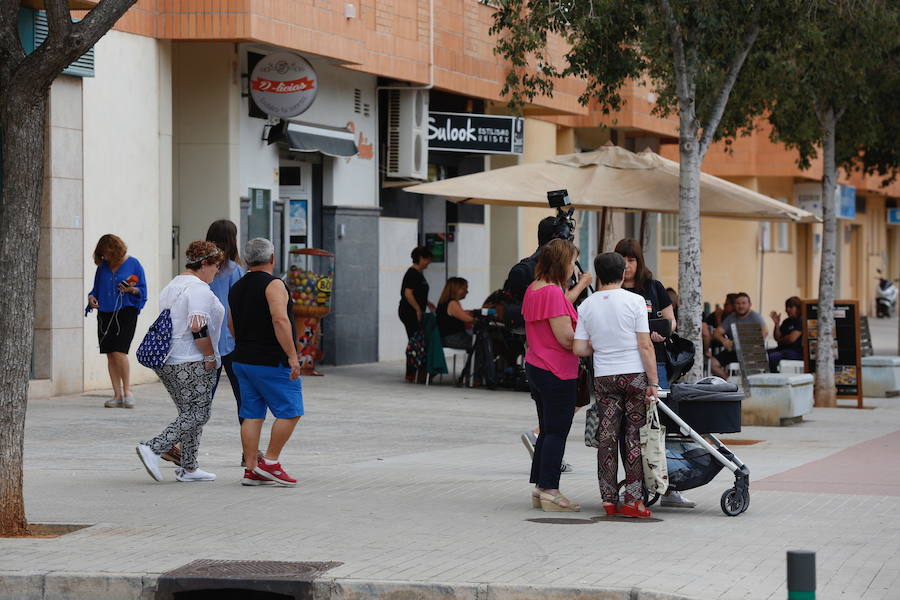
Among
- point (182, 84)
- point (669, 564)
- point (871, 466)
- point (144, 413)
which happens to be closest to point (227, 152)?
point (182, 84)

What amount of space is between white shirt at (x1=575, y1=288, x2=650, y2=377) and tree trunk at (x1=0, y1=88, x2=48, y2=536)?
326 cm

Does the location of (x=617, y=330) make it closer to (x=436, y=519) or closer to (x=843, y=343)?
(x=436, y=519)

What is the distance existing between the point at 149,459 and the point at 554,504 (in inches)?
112

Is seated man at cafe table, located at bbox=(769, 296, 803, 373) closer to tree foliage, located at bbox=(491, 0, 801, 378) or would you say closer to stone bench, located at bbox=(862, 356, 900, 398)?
stone bench, located at bbox=(862, 356, 900, 398)

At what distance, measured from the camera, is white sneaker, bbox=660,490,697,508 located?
982 cm

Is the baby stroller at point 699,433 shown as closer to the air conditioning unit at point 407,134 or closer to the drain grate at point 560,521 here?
the drain grate at point 560,521

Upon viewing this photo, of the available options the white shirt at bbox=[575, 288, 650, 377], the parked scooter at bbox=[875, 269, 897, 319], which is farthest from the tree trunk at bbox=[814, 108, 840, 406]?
the parked scooter at bbox=[875, 269, 897, 319]

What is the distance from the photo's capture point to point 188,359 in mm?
10562

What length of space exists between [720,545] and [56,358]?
993cm

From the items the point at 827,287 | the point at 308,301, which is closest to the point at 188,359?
the point at 308,301

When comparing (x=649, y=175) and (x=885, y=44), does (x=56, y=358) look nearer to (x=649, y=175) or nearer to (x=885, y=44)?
(x=649, y=175)

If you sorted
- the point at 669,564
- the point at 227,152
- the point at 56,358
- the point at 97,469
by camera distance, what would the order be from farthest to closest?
the point at 227,152
the point at 56,358
the point at 97,469
the point at 669,564

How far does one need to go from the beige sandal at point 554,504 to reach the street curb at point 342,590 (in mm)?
2427

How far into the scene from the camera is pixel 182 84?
19.7 m
